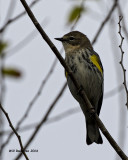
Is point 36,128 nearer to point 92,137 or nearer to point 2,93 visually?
point 2,93

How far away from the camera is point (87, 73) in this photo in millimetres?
5812

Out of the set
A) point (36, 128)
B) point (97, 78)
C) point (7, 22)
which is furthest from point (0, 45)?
point (97, 78)

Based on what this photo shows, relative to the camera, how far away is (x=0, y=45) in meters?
3.93

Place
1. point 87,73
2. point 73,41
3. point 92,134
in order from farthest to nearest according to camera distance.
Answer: point 73,41, point 92,134, point 87,73

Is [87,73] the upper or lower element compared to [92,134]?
upper

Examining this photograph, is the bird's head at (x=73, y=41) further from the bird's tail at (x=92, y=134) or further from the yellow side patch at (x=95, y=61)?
the bird's tail at (x=92, y=134)

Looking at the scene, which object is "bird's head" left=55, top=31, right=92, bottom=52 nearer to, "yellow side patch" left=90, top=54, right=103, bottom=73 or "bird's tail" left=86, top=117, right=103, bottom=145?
"yellow side patch" left=90, top=54, right=103, bottom=73

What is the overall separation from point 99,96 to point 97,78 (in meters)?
0.38

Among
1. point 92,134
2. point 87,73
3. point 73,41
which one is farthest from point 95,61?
point 92,134

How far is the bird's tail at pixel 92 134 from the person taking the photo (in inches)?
231

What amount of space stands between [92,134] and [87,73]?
1.15 m

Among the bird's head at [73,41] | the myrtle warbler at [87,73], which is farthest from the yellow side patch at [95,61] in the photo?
the bird's head at [73,41]

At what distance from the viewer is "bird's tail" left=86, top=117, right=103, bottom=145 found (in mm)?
5879

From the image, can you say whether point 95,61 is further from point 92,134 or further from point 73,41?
point 92,134
